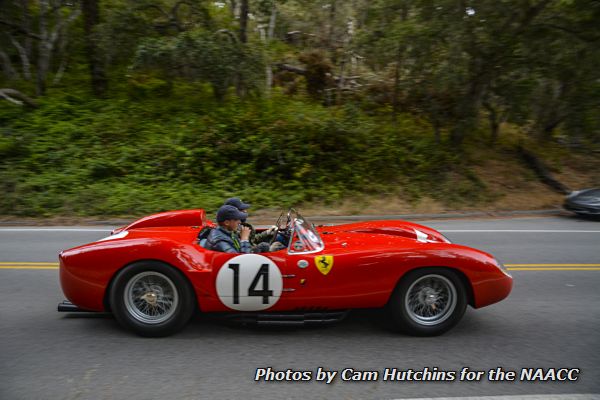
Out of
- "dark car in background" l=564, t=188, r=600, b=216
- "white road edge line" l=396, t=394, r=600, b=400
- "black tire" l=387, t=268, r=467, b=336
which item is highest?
"dark car in background" l=564, t=188, r=600, b=216

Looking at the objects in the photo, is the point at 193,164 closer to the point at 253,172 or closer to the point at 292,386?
the point at 253,172

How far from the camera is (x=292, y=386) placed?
3.74 metres

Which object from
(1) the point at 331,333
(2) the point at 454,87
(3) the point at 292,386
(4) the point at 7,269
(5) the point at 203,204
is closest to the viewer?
(3) the point at 292,386

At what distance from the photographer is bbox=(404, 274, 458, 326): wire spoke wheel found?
15.1ft

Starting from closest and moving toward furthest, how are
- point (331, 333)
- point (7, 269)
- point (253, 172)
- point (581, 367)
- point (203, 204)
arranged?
1. point (581, 367)
2. point (331, 333)
3. point (7, 269)
4. point (203, 204)
5. point (253, 172)

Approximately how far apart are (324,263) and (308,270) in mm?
159

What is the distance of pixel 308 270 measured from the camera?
176 inches

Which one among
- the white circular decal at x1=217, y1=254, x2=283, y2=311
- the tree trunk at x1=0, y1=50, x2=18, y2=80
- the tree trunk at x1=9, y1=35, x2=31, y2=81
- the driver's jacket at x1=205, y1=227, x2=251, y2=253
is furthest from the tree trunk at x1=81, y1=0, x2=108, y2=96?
the white circular decal at x1=217, y1=254, x2=283, y2=311

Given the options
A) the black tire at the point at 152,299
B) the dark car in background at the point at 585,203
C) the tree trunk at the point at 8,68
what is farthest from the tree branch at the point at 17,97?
the dark car in background at the point at 585,203

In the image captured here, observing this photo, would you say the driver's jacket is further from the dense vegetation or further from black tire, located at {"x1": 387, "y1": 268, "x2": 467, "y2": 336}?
the dense vegetation

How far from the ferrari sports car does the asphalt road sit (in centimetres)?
22

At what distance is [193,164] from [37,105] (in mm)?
5950

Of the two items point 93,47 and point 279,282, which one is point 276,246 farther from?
point 93,47

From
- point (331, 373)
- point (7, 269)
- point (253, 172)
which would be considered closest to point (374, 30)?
point (253, 172)
